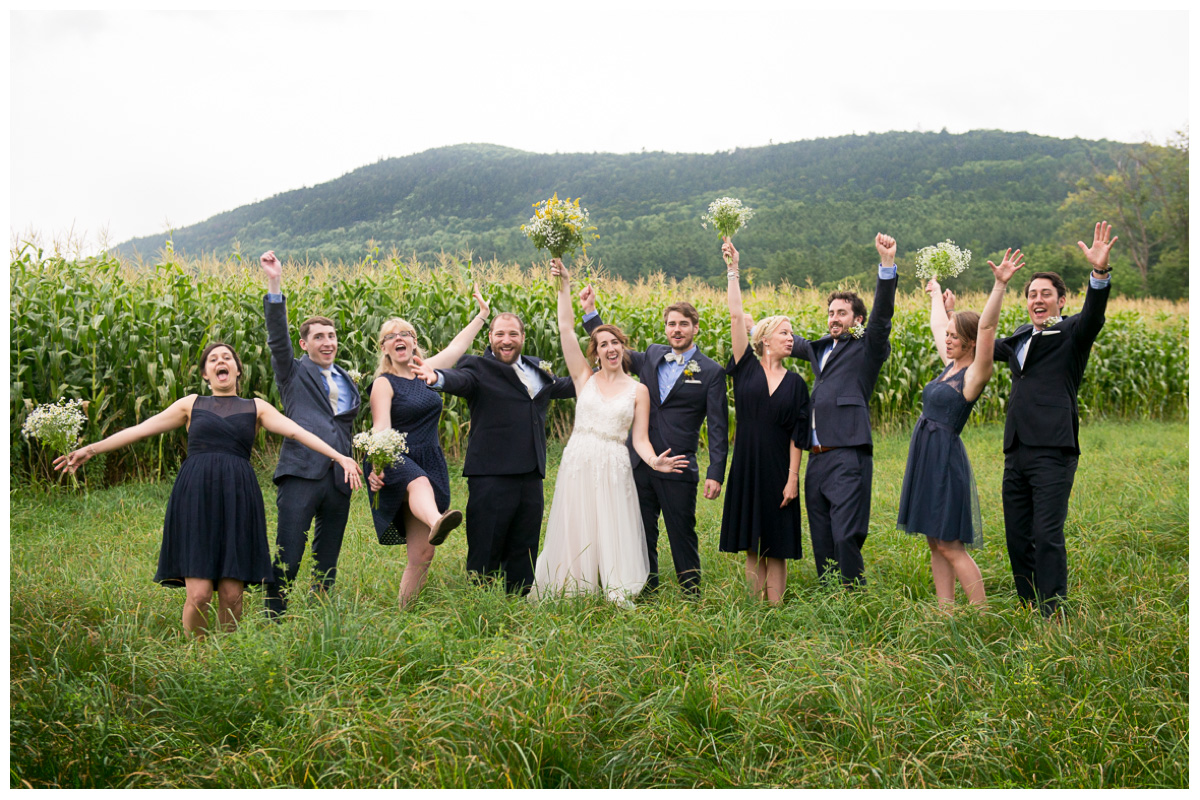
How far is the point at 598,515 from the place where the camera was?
5316mm

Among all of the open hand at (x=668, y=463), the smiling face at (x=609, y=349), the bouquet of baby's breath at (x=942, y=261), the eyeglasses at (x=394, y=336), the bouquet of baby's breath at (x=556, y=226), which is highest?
the bouquet of baby's breath at (x=556, y=226)

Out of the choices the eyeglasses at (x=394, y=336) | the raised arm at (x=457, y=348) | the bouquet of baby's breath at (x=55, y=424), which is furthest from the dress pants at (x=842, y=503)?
the bouquet of baby's breath at (x=55, y=424)

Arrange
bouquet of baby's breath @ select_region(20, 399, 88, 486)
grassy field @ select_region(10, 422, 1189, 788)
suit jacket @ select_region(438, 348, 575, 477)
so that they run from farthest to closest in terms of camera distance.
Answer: suit jacket @ select_region(438, 348, 575, 477)
bouquet of baby's breath @ select_region(20, 399, 88, 486)
grassy field @ select_region(10, 422, 1189, 788)

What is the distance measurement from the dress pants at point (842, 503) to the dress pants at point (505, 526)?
6.13ft

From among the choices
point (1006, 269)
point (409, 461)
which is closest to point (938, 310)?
point (1006, 269)

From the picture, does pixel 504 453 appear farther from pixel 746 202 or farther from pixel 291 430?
pixel 746 202

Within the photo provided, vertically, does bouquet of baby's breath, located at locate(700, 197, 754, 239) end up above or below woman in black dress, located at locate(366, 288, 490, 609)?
above

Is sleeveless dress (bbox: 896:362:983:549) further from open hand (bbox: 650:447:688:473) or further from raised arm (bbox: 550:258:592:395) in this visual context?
raised arm (bbox: 550:258:592:395)

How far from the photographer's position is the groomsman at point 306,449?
4992 mm

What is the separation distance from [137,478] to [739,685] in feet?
25.3

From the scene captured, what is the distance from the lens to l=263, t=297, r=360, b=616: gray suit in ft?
16.4

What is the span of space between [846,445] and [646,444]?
1.28 metres

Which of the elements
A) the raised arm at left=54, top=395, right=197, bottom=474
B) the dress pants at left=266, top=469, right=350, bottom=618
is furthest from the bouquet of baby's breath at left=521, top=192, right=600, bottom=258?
the raised arm at left=54, top=395, right=197, bottom=474

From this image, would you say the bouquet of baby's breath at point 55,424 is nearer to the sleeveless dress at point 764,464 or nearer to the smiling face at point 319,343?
the smiling face at point 319,343
